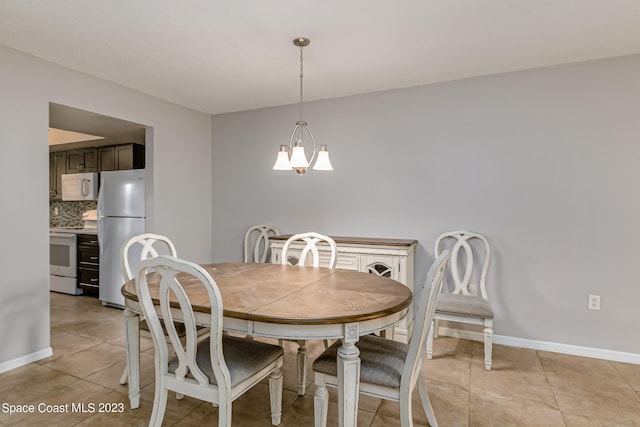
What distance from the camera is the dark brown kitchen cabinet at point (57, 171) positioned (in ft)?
17.3

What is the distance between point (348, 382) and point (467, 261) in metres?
1.95

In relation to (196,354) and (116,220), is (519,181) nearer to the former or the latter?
(196,354)

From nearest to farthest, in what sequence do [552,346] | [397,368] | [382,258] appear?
1. [397,368]
2. [552,346]
3. [382,258]

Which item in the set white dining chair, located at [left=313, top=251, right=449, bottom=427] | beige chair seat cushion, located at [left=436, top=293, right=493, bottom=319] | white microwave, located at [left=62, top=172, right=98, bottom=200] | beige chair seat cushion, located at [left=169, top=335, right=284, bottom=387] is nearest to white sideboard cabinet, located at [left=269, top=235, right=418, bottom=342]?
beige chair seat cushion, located at [left=436, top=293, right=493, bottom=319]

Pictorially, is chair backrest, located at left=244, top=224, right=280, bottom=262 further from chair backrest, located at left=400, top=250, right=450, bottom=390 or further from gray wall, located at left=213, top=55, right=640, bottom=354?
chair backrest, located at left=400, top=250, right=450, bottom=390

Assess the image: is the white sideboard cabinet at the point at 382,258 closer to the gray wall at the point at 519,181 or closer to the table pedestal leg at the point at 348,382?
the gray wall at the point at 519,181

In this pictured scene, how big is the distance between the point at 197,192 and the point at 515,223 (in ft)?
10.9

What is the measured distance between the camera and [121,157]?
462 cm

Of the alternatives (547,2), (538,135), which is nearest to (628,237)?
(538,135)

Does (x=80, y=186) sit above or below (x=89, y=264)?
above

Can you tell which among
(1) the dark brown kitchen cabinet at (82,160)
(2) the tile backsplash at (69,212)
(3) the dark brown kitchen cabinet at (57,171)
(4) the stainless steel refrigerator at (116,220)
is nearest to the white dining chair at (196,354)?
(4) the stainless steel refrigerator at (116,220)

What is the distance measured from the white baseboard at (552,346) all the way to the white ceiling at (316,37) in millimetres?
2238

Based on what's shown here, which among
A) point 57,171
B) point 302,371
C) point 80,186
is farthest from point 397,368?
point 57,171

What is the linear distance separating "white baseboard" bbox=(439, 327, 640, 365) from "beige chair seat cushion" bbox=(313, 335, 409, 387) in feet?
5.27
